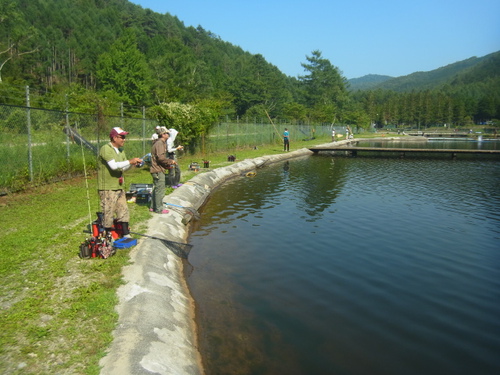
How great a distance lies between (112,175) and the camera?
22.4 feet

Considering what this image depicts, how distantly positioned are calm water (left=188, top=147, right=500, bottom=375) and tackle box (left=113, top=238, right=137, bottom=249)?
4.09 ft

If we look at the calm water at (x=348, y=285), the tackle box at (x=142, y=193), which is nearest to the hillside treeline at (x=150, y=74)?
the tackle box at (x=142, y=193)

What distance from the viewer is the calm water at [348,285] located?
16.0ft

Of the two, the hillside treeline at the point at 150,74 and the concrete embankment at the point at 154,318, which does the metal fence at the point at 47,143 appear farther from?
the hillside treeline at the point at 150,74

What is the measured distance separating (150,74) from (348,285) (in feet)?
249

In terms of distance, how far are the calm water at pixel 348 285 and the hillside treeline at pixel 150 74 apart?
17.5 metres

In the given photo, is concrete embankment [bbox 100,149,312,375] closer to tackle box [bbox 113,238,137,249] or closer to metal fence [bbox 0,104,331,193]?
tackle box [bbox 113,238,137,249]

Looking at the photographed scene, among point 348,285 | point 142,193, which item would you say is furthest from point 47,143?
point 348,285

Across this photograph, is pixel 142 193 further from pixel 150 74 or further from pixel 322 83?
pixel 322 83

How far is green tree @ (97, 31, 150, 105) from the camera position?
70562 mm

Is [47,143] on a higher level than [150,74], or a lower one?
lower

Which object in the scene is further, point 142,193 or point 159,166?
point 142,193

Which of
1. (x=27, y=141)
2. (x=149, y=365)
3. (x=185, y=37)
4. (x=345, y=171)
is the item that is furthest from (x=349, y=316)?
(x=185, y=37)

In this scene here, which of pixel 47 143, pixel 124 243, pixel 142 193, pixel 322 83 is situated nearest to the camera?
pixel 124 243
